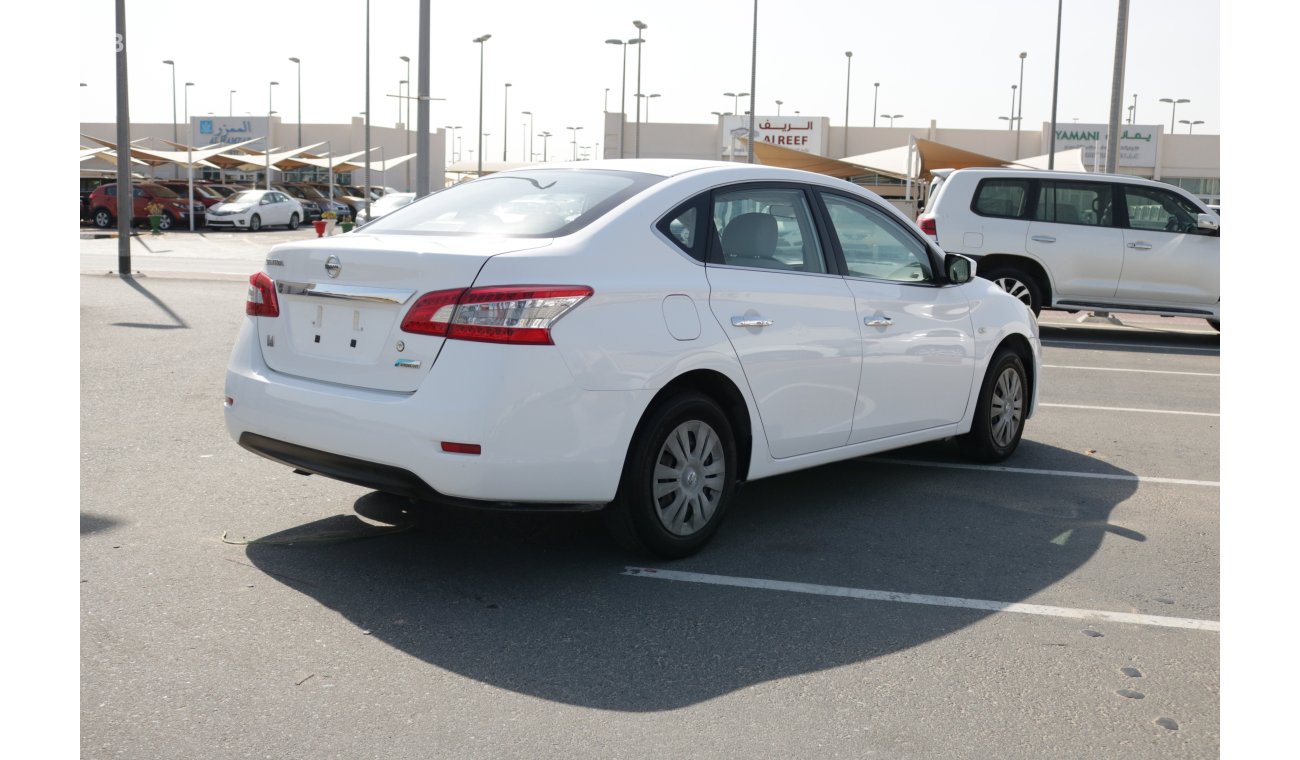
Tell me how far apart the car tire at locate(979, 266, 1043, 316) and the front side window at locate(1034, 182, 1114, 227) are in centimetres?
67

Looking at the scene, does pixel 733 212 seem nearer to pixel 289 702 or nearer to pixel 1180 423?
pixel 289 702

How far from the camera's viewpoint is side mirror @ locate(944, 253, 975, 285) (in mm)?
6574

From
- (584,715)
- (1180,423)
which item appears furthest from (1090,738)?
(1180,423)

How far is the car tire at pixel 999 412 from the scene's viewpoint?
7.05m

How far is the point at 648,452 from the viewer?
4852 mm

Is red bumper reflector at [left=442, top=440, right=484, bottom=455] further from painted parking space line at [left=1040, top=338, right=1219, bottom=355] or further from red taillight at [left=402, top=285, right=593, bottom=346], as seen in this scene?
painted parking space line at [left=1040, top=338, right=1219, bottom=355]

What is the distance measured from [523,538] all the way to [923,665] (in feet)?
6.60

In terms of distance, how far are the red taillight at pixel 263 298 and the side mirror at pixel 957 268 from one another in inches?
132

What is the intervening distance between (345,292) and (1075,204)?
11.6m

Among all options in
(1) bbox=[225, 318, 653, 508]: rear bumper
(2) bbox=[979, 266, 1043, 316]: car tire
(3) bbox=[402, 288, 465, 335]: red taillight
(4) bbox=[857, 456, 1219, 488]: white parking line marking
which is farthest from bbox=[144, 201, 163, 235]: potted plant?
(3) bbox=[402, 288, 465, 335]: red taillight

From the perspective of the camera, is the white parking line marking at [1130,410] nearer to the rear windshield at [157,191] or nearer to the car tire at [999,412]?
the car tire at [999,412]

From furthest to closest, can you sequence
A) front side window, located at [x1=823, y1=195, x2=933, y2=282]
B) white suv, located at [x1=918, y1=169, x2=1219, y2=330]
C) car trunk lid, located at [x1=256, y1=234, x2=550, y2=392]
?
white suv, located at [x1=918, y1=169, x2=1219, y2=330], front side window, located at [x1=823, y1=195, x2=933, y2=282], car trunk lid, located at [x1=256, y1=234, x2=550, y2=392]

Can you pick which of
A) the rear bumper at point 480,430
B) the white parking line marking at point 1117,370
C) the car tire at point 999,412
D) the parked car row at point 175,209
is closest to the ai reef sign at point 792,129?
the parked car row at point 175,209

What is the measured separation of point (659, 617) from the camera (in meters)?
4.50
